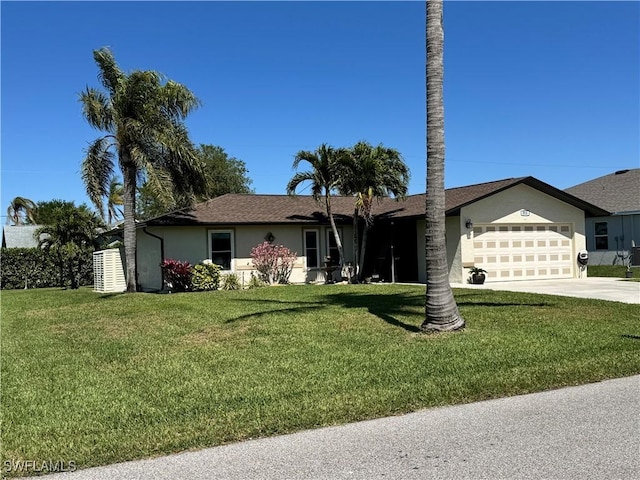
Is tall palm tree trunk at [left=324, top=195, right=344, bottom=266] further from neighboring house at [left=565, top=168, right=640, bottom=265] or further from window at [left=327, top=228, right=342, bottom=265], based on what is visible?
neighboring house at [left=565, top=168, right=640, bottom=265]

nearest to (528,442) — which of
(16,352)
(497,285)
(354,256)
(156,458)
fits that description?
(156,458)

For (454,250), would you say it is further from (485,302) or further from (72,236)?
(72,236)

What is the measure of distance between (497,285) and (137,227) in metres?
12.8

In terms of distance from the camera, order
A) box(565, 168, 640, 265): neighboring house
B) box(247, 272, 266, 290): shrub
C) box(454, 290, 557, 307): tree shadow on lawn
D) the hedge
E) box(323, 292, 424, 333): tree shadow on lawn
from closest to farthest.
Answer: box(323, 292, 424, 333): tree shadow on lawn
box(454, 290, 557, 307): tree shadow on lawn
box(247, 272, 266, 290): shrub
box(565, 168, 640, 265): neighboring house
the hedge

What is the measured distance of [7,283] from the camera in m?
27.0

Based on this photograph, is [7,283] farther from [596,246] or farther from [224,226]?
[596,246]

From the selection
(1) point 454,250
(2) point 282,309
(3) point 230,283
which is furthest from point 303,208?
(2) point 282,309

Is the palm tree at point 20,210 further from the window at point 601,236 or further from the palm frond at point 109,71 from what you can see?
the window at point 601,236

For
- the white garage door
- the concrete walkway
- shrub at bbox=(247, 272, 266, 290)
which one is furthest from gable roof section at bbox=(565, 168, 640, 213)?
the concrete walkway

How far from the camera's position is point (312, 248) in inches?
883

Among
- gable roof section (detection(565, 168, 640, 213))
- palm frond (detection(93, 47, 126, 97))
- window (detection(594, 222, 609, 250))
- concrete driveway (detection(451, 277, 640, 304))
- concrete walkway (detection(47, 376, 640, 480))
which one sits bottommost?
concrete walkway (detection(47, 376, 640, 480))

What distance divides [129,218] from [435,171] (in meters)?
12.4

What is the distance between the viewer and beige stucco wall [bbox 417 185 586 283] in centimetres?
1934

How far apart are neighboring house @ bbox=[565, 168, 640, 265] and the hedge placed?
23783 millimetres
